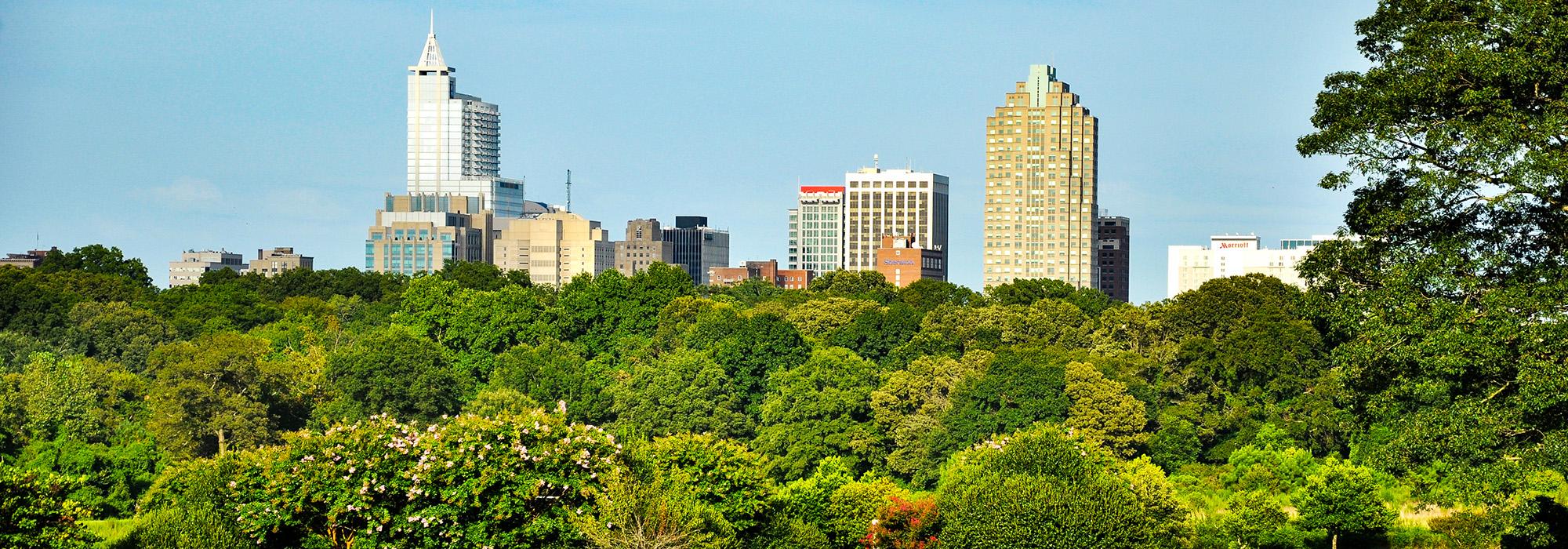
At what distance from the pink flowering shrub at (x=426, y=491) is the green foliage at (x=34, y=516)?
444 cm

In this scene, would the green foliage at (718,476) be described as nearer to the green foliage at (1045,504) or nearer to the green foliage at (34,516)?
the green foliage at (1045,504)

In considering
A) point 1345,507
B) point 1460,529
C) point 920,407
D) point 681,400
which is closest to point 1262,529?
point 1345,507

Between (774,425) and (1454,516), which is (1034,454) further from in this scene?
(774,425)

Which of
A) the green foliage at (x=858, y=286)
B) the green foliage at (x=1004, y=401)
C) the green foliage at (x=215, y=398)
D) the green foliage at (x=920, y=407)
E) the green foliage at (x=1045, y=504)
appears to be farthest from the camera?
the green foliage at (x=858, y=286)

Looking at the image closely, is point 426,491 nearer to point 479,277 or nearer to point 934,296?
point 934,296

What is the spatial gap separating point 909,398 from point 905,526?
1258 inches

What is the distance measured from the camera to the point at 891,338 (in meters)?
98.6

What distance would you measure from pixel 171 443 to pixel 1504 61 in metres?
59.4

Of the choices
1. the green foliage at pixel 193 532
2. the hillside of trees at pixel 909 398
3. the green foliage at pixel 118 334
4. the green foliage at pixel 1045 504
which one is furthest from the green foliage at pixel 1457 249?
the green foliage at pixel 118 334

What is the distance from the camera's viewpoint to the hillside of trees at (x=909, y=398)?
3256 cm

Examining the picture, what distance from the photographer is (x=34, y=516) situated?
3959 centimetres

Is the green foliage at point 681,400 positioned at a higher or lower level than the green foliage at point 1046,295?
lower

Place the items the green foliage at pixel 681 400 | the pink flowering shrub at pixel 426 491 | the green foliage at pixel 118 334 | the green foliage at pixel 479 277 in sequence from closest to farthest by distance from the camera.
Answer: the pink flowering shrub at pixel 426 491 → the green foliage at pixel 681 400 → the green foliage at pixel 118 334 → the green foliage at pixel 479 277

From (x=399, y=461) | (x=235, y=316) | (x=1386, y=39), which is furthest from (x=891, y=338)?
(x=1386, y=39)
